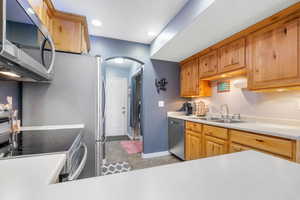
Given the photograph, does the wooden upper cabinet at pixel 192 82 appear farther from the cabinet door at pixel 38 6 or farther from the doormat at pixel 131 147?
the cabinet door at pixel 38 6

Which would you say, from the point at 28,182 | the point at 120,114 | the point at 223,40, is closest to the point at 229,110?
the point at 223,40

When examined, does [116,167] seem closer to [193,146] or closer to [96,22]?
[193,146]

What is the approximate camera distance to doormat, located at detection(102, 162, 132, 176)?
7.54ft

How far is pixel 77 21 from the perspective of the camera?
1.73 metres

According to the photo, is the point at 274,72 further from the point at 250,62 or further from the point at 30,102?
the point at 30,102

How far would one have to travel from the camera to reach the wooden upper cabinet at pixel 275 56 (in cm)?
135

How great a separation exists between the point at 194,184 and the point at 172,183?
73mm

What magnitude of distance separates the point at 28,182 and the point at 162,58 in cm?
293

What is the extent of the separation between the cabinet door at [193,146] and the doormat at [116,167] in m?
1.13

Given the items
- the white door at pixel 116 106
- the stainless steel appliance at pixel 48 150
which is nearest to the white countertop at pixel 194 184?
the stainless steel appliance at pixel 48 150

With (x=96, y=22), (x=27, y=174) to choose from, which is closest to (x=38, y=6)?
(x=96, y=22)

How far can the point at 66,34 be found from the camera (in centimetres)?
167

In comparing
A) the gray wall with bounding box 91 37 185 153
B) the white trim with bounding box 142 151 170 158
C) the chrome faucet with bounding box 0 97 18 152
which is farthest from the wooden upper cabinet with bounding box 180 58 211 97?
the chrome faucet with bounding box 0 97 18 152

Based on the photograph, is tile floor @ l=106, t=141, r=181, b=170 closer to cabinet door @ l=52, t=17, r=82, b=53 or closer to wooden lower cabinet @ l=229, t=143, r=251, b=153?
wooden lower cabinet @ l=229, t=143, r=251, b=153
